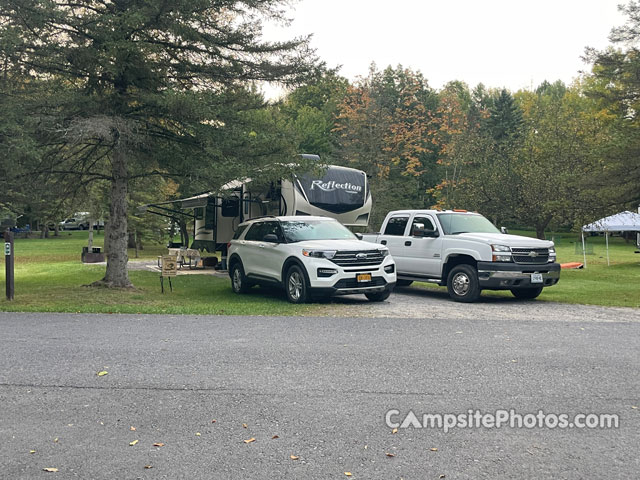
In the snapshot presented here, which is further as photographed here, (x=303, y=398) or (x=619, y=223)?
(x=619, y=223)

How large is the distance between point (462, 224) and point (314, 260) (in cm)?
423

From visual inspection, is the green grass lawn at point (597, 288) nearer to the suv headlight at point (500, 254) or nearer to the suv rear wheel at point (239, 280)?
the suv headlight at point (500, 254)

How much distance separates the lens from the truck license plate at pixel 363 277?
13.3m

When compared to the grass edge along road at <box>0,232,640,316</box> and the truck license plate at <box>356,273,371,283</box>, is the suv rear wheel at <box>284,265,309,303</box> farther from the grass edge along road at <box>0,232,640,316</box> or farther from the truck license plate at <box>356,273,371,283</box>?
the truck license plate at <box>356,273,371,283</box>

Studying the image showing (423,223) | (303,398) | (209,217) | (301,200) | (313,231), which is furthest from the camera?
(209,217)

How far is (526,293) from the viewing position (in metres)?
15.6

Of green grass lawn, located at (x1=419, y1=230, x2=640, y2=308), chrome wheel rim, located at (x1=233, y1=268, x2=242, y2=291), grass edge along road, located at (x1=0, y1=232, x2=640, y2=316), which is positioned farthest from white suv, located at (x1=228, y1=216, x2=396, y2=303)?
green grass lawn, located at (x1=419, y1=230, x2=640, y2=308)

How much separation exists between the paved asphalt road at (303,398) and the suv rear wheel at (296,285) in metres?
3.47

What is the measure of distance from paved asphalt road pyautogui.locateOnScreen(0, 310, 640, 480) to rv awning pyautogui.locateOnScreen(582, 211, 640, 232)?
2354cm

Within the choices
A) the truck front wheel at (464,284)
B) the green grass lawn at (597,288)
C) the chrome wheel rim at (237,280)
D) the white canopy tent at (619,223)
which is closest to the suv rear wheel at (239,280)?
the chrome wheel rim at (237,280)

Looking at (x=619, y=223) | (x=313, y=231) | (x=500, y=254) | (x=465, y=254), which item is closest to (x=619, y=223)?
(x=619, y=223)

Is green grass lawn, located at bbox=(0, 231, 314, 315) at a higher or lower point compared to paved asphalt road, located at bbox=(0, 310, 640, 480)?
higher

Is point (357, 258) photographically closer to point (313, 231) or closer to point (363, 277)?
point (363, 277)

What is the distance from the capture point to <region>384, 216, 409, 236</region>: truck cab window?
54.1 feet
